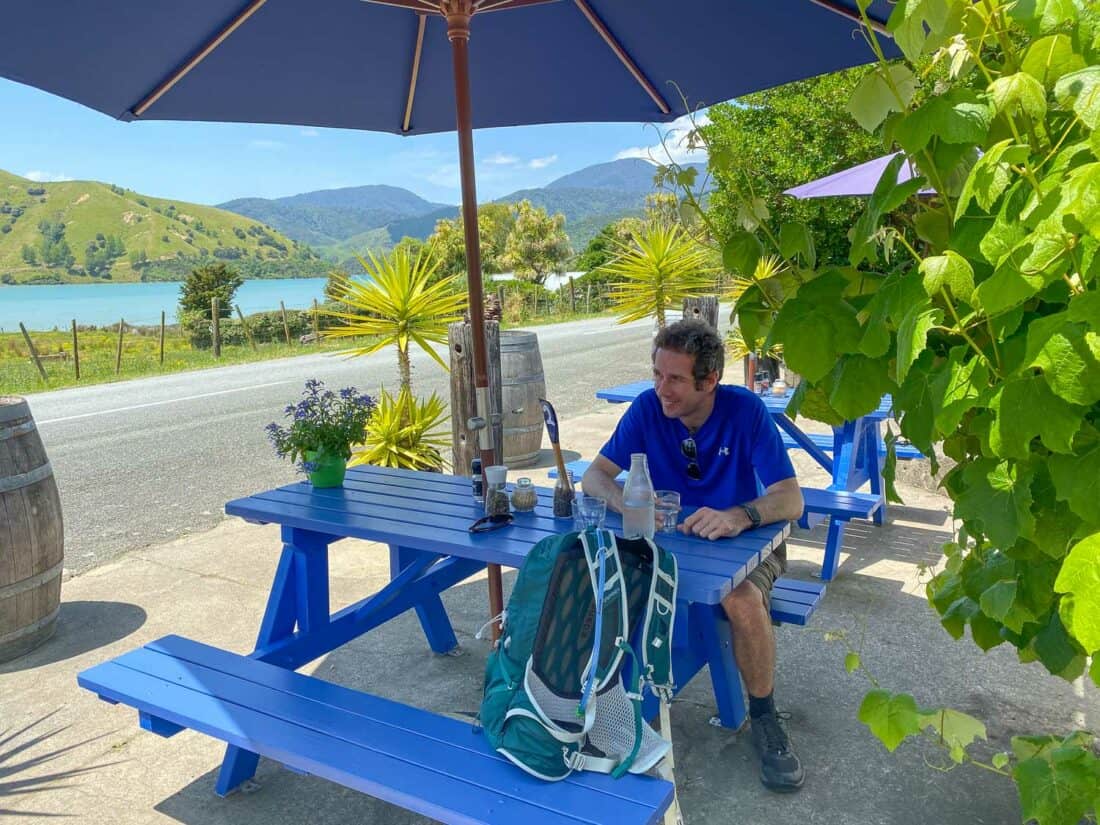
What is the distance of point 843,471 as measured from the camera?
14.8ft

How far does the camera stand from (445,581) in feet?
11.2

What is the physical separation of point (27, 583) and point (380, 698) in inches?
81.5

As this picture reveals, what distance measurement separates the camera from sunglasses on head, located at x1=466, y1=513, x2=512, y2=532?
8.54 feet

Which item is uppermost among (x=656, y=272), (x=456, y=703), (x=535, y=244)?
(x=535, y=244)

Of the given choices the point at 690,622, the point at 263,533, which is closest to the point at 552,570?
the point at 690,622

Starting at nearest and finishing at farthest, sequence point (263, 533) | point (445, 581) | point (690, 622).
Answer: point (690, 622) → point (445, 581) → point (263, 533)

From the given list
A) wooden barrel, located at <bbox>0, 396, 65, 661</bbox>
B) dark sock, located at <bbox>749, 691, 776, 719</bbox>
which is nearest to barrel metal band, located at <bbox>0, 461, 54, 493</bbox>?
wooden barrel, located at <bbox>0, 396, 65, 661</bbox>

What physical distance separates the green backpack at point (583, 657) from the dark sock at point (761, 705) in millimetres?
657

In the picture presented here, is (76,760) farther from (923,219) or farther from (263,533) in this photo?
(923,219)

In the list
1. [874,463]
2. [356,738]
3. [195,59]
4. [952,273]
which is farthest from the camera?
[874,463]

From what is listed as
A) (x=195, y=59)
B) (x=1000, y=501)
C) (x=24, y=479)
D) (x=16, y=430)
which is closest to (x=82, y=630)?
(x=24, y=479)

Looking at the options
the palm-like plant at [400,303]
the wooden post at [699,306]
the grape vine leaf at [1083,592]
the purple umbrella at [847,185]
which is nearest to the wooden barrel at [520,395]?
the palm-like plant at [400,303]

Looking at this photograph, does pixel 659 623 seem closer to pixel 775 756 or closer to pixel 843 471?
pixel 775 756

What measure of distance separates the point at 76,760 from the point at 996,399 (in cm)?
294
